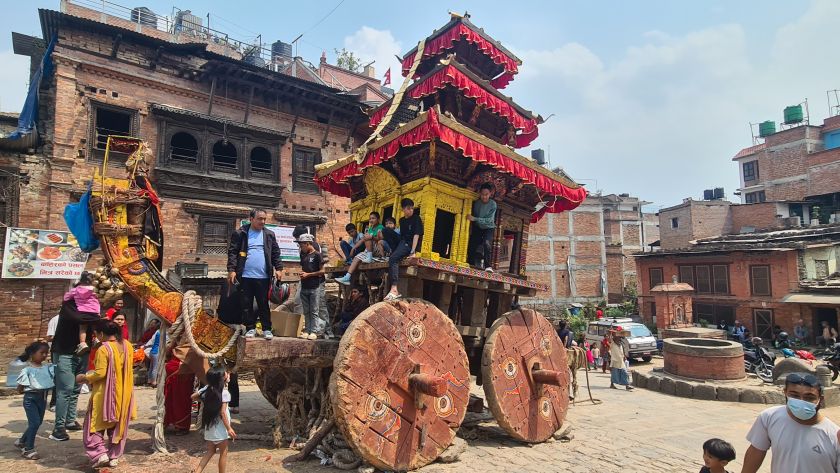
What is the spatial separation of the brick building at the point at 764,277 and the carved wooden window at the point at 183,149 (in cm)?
2600

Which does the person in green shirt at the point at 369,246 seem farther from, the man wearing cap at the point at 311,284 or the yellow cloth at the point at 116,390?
the yellow cloth at the point at 116,390

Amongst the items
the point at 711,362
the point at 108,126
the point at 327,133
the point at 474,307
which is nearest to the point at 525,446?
the point at 474,307

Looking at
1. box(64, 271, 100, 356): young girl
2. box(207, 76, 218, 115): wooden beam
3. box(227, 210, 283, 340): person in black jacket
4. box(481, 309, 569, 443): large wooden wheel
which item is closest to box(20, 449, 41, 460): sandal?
box(64, 271, 100, 356): young girl

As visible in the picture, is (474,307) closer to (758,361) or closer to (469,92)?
(469,92)

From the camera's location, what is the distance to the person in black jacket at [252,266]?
19.7ft

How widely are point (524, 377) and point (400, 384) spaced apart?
2.57 metres

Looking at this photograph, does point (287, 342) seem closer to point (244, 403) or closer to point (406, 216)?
point (406, 216)

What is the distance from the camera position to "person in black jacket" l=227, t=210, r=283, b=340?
6000 millimetres

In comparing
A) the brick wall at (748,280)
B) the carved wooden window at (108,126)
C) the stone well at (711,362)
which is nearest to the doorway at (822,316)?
the brick wall at (748,280)

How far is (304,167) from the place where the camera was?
60.3ft

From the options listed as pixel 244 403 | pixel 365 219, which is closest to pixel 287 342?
pixel 365 219

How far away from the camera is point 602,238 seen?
115 feet

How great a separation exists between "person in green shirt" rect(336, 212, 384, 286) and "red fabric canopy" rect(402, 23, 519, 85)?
451cm

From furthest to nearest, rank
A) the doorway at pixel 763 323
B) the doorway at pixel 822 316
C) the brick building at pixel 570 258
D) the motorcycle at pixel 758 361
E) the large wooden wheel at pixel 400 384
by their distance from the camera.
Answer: the brick building at pixel 570 258 < the doorway at pixel 763 323 < the doorway at pixel 822 316 < the motorcycle at pixel 758 361 < the large wooden wheel at pixel 400 384
